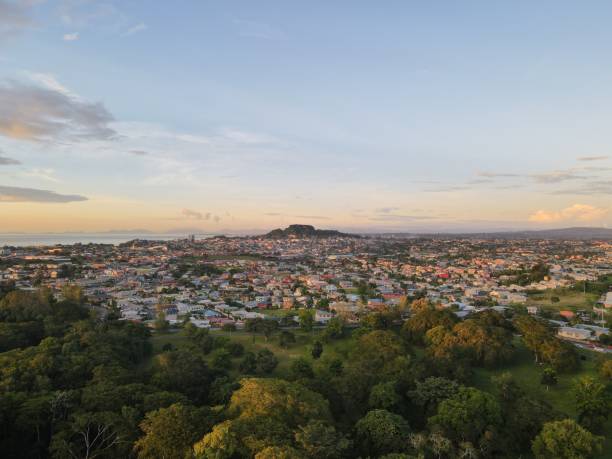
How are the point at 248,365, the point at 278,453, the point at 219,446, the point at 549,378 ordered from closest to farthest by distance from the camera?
the point at 278,453, the point at 219,446, the point at 549,378, the point at 248,365

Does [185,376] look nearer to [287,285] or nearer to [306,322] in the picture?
[306,322]

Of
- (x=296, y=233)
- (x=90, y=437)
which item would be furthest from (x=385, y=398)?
(x=296, y=233)

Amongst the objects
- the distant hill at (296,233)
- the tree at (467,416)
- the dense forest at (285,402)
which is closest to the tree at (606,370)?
the dense forest at (285,402)

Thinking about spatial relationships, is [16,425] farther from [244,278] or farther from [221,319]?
[244,278]

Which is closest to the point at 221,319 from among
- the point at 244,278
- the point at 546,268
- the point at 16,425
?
the point at 16,425

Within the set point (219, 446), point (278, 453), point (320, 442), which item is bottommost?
point (320, 442)

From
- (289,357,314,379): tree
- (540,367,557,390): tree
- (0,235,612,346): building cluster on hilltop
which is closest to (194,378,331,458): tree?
(289,357,314,379): tree
